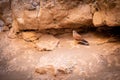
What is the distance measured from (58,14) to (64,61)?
84 cm

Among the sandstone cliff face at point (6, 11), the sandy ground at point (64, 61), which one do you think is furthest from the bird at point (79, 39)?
the sandstone cliff face at point (6, 11)

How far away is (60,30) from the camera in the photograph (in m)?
3.66

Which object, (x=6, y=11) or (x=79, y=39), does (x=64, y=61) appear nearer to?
(x=79, y=39)

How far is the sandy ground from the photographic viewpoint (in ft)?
9.39

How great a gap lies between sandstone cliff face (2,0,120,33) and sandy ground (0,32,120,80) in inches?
10.9

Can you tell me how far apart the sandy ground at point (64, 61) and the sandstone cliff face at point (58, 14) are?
0.91 ft

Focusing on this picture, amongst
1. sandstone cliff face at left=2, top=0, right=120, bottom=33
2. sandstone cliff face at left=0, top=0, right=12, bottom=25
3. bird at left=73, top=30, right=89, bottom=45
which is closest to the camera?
sandstone cliff face at left=2, top=0, right=120, bottom=33

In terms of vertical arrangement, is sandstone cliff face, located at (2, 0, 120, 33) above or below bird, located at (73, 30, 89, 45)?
above

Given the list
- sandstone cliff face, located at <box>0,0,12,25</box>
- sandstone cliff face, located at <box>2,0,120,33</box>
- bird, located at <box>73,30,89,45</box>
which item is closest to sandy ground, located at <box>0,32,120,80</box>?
bird, located at <box>73,30,89,45</box>

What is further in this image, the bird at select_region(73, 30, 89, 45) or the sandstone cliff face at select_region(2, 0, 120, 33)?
the bird at select_region(73, 30, 89, 45)

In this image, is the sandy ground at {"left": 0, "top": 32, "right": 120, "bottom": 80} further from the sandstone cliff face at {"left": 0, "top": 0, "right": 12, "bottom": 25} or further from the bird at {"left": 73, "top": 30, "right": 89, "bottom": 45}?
the sandstone cliff face at {"left": 0, "top": 0, "right": 12, "bottom": 25}

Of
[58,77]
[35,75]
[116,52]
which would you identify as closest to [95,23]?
[116,52]

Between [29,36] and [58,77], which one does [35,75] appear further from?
[29,36]

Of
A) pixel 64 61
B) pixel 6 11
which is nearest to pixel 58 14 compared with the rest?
pixel 64 61
